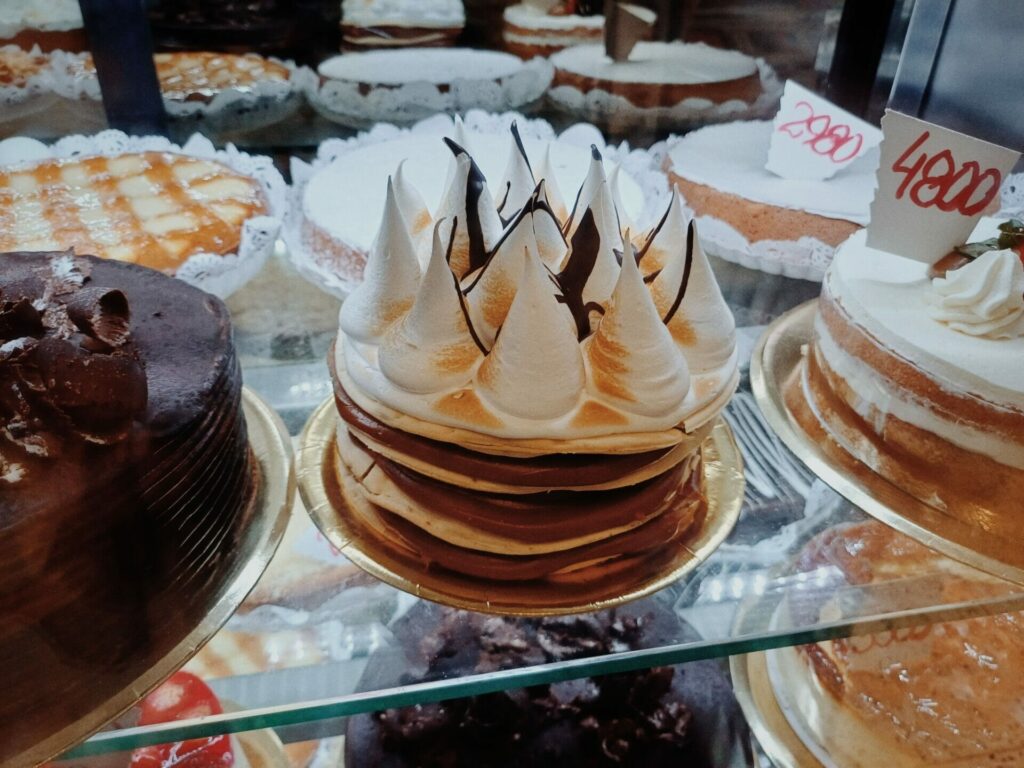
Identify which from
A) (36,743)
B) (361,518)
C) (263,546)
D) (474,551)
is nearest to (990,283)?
(474,551)

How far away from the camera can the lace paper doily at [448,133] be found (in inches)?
63.7

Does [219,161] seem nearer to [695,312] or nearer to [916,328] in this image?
[695,312]

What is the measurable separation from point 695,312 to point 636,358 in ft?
0.46

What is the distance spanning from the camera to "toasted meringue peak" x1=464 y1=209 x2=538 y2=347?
100 cm

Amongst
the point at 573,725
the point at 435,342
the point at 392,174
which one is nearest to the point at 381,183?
the point at 392,174

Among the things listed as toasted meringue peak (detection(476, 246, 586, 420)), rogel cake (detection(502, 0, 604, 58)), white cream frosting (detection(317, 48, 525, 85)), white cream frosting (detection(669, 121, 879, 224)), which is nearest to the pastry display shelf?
toasted meringue peak (detection(476, 246, 586, 420))

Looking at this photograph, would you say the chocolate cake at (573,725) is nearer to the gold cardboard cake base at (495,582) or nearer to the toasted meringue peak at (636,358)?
the gold cardboard cake base at (495,582)

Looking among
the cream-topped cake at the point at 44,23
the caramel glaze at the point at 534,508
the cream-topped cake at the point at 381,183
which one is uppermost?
the cream-topped cake at the point at 44,23

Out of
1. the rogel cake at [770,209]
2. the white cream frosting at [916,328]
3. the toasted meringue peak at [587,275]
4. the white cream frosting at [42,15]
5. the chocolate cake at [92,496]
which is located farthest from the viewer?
the rogel cake at [770,209]

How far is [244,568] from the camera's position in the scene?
3.43 ft

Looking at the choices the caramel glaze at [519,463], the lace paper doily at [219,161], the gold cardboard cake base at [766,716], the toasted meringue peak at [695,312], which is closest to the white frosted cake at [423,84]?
the lace paper doily at [219,161]

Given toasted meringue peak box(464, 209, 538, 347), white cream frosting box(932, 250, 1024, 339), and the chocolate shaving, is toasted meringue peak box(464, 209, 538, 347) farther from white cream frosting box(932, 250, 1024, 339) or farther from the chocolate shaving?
white cream frosting box(932, 250, 1024, 339)

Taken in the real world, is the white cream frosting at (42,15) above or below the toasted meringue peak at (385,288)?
above

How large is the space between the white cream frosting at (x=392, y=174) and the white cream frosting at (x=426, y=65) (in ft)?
0.46
